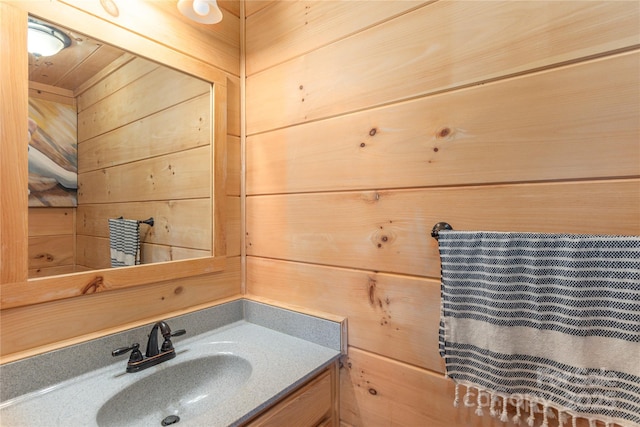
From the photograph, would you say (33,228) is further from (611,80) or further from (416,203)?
(611,80)

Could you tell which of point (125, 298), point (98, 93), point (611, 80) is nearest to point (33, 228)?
point (125, 298)

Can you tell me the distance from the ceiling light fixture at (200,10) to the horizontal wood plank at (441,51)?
10.6 inches

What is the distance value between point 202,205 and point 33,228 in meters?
0.49

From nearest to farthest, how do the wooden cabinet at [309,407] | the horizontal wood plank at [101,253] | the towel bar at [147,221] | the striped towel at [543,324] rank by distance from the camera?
the striped towel at [543,324], the wooden cabinet at [309,407], the horizontal wood plank at [101,253], the towel bar at [147,221]

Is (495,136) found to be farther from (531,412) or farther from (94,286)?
(94,286)

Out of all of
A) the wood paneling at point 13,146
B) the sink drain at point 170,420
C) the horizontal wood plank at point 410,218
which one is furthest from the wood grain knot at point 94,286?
the horizontal wood plank at point 410,218

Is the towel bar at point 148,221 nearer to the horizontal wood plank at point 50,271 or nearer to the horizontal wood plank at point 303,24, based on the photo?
the horizontal wood plank at point 50,271

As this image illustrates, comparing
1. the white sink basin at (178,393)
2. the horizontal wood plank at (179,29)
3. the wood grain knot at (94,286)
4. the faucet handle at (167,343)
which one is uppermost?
the horizontal wood plank at (179,29)

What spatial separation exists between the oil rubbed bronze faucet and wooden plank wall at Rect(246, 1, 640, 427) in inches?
15.8

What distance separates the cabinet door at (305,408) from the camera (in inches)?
30.2

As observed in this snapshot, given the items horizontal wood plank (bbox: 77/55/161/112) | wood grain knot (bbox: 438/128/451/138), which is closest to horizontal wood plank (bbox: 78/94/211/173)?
horizontal wood plank (bbox: 77/55/161/112)

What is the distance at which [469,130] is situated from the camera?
2.52 feet

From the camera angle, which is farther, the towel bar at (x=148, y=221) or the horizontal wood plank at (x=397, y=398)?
the towel bar at (x=148, y=221)

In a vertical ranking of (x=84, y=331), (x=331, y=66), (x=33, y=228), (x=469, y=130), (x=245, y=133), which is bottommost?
(x=84, y=331)
